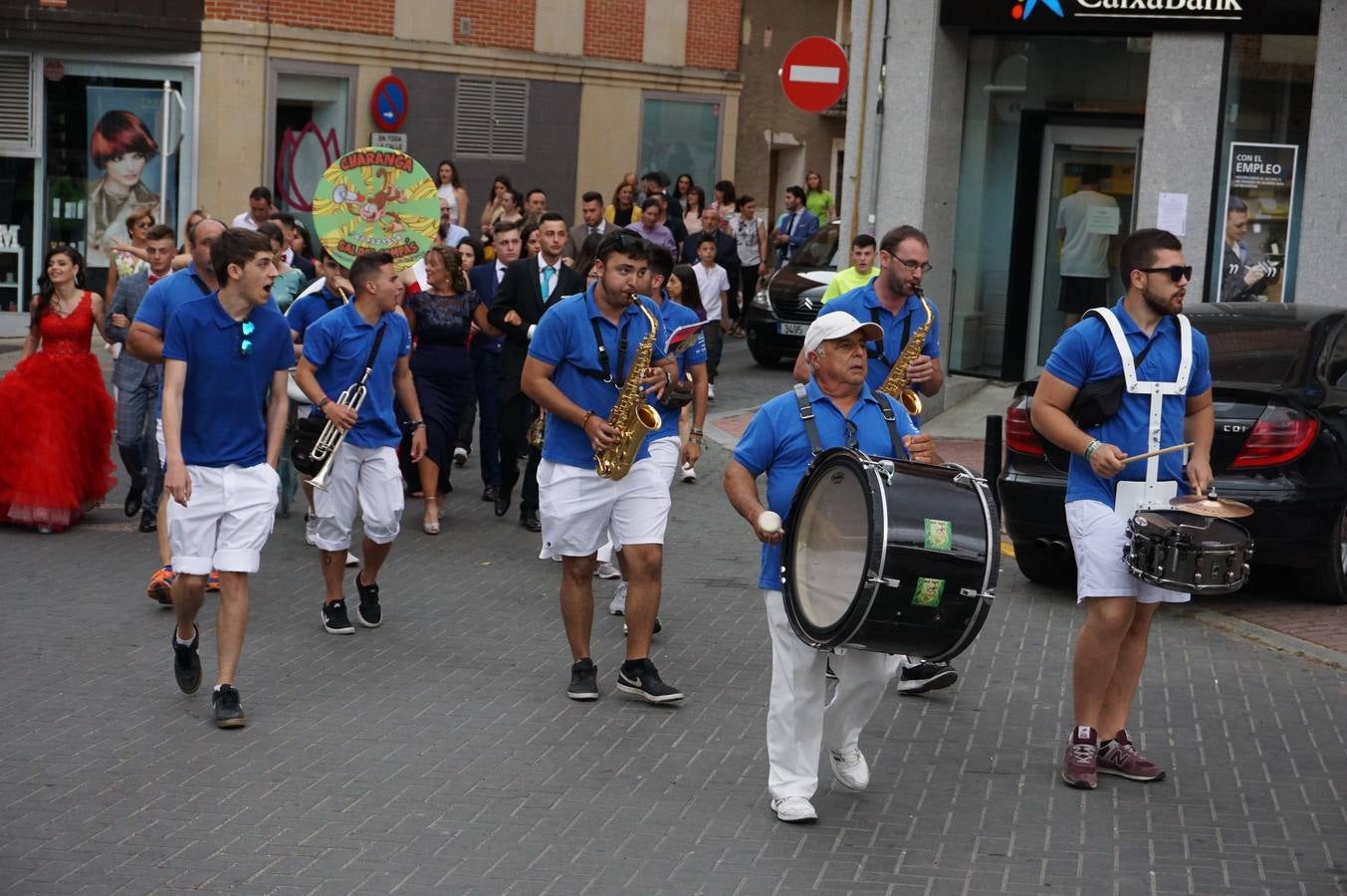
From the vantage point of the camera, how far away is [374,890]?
5.77 meters

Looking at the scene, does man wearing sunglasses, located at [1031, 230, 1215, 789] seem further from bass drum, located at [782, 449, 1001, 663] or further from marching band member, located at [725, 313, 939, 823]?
bass drum, located at [782, 449, 1001, 663]

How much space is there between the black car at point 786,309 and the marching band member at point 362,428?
38.1 feet

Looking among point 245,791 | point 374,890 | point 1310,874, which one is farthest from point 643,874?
point 1310,874

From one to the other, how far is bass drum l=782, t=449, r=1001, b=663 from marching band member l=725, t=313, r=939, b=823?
190mm

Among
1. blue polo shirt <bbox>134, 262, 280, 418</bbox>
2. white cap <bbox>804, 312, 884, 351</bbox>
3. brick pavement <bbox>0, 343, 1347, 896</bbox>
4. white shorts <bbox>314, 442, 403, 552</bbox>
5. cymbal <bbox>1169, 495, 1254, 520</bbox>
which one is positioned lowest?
brick pavement <bbox>0, 343, 1347, 896</bbox>

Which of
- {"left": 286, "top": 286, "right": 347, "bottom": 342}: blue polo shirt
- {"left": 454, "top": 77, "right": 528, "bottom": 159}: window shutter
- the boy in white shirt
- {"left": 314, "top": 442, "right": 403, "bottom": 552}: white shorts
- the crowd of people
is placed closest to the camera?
the crowd of people

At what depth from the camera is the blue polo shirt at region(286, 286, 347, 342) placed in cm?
1080

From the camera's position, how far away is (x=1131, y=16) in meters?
16.1

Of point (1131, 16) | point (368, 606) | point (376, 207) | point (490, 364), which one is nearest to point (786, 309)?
point (1131, 16)

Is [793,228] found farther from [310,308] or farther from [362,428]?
[362,428]

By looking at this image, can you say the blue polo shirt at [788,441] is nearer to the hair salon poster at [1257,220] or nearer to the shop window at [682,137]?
the hair salon poster at [1257,220]

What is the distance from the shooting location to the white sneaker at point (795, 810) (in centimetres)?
655

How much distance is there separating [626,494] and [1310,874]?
3268 millimetres

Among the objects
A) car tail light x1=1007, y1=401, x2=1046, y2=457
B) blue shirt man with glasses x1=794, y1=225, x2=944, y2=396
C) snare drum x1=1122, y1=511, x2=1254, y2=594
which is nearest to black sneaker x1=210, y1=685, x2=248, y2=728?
blue shirt man with glasses x1=794, y1=225, x2=944, y2=396
